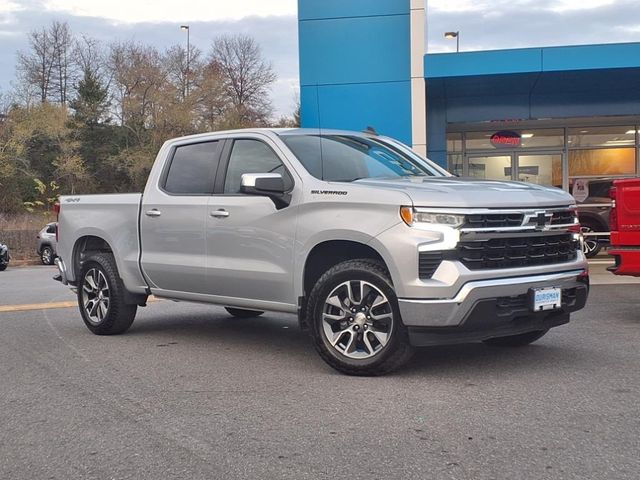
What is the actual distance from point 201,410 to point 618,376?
3.05m

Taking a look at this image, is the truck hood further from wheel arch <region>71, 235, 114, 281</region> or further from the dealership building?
the dealership building

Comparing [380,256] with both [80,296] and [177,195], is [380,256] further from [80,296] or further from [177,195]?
[80,296]

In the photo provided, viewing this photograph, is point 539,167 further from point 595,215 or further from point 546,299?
point 546,299

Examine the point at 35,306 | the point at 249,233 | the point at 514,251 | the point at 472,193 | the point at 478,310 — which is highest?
the point at 472,193

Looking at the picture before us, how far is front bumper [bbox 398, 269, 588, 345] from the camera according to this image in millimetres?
4719

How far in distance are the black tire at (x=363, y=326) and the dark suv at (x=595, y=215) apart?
39.1 feet

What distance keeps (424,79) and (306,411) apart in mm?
11482

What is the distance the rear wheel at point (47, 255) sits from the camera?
2386 cm

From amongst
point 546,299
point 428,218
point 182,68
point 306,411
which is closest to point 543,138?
point 546,299

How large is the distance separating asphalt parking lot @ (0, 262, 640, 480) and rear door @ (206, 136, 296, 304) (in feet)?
2.19

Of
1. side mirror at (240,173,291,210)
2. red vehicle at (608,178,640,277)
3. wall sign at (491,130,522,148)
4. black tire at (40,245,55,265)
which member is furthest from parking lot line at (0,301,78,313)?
black tire at (40,245,55,265)

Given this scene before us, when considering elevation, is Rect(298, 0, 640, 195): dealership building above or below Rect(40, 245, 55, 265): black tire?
above

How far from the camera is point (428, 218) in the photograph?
15.9 feet

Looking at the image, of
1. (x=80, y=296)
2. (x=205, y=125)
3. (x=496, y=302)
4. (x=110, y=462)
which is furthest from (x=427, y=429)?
(x=205, y=125)
